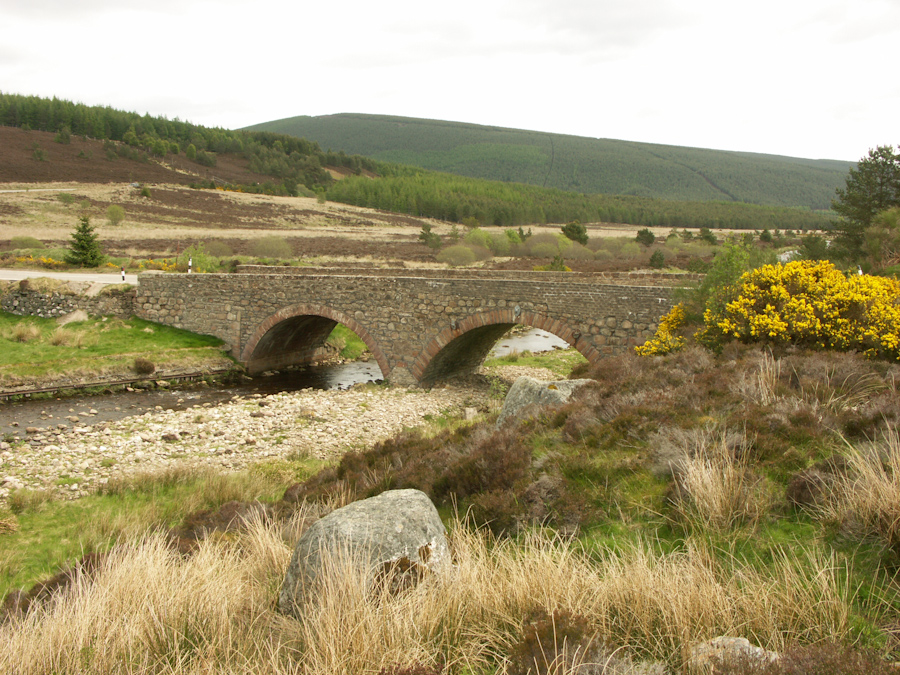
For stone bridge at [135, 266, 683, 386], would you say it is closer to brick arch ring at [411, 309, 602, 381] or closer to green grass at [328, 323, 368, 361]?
brick arch ring at [411, 309, 602, 381]

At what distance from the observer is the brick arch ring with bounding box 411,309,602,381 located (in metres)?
14.5

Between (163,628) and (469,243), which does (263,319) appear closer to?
(163,628)

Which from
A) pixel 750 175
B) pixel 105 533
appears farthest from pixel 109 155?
pixel 750 175

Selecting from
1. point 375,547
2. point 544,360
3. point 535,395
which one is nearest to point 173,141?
point 544,360

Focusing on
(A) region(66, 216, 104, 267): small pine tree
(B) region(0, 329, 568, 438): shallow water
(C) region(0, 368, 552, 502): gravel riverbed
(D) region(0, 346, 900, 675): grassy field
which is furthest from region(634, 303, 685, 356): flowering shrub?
(A) region(66, 216, 104, 267): small pine tree

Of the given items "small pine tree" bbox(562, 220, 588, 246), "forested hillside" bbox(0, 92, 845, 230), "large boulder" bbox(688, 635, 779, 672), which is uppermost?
"forested hillside" bbox(0, 92, 845, 230)

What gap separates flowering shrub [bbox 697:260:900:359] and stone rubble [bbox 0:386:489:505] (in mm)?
6703

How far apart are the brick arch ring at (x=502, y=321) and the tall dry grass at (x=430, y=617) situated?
423 inches

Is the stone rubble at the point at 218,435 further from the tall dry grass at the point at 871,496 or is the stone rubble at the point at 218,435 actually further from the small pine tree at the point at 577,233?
the small pine tree at the point at 577,233

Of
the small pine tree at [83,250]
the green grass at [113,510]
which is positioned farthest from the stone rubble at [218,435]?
the small pine tree at [83,250]

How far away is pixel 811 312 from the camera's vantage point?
8594 mm

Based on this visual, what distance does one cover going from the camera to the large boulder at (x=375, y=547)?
12.6ft

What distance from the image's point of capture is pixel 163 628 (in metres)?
3.35

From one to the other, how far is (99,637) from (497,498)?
3.08 meters
